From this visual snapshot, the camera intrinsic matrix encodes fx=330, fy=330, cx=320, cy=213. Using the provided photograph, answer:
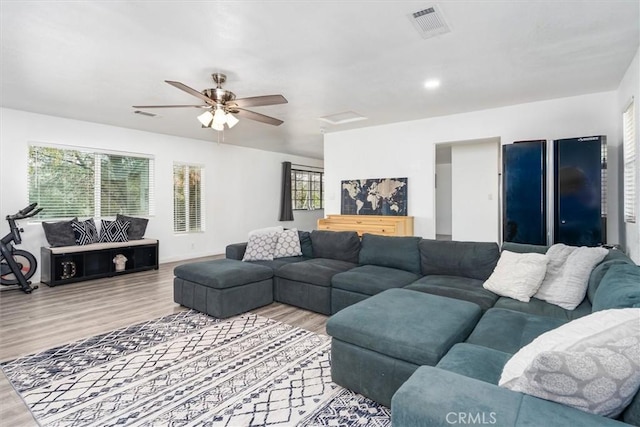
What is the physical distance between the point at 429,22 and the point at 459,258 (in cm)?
215

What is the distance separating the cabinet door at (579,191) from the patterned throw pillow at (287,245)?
3.25 m

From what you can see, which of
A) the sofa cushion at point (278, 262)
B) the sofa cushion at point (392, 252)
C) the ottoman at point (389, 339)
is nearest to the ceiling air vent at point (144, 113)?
the sofa cushion at point (278, 262)

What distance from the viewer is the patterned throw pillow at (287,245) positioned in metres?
4.42

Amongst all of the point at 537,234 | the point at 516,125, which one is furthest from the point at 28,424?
the point at 516,125

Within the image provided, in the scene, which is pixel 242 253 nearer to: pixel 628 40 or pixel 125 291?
pixel 125 291

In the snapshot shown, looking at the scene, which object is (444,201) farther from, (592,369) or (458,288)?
(592,369)

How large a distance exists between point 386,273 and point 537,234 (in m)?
2.20

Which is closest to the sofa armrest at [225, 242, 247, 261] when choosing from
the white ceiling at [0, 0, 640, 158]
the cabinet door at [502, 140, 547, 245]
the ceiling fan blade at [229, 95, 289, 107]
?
the ceiling fan blade at [229, 95, 289, 107]

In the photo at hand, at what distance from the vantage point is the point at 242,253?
14.3 ft

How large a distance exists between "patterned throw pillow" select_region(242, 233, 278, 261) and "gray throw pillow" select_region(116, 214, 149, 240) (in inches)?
108

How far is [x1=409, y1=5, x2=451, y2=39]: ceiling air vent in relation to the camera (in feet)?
7.79

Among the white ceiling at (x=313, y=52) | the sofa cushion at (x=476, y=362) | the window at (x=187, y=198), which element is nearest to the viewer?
the sofa cushion at (x=476, y=362)

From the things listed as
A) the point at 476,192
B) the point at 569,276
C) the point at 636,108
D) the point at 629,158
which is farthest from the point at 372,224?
the point at 636,108

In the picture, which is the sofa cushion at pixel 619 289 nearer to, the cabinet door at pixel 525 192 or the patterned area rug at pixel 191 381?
the patterned area rug at pixel 191 381
